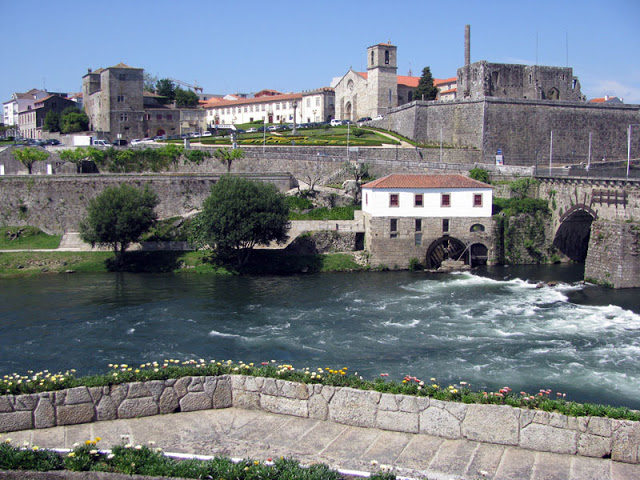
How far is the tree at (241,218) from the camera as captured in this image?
139ft

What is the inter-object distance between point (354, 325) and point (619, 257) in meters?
18.8

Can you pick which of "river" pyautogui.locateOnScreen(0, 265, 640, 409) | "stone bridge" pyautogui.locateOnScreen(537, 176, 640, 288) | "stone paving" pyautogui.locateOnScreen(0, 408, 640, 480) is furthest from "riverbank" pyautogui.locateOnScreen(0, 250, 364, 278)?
"stone paving" pyautogui.locateOnScreen(0, 408, 640, 480)

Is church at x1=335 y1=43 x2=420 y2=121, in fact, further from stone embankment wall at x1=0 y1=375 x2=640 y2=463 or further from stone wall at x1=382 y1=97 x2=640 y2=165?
stone embankment wall at x1=0 y1=375 x2=640 y2=463

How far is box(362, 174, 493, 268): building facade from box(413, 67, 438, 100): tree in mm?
48028

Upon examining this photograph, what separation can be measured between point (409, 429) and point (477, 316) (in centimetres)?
2000

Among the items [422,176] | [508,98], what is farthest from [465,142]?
[422,176]

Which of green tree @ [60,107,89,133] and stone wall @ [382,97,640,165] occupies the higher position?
green tree @ [60,107,89,133]

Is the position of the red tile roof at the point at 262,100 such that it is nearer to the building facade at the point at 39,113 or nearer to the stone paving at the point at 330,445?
the building facade at the point at 39,113

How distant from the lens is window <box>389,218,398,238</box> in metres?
45.1

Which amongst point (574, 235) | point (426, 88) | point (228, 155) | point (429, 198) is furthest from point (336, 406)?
point (426, 88)

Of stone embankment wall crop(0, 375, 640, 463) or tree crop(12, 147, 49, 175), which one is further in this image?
tree crop(12, 147, 49, 175)

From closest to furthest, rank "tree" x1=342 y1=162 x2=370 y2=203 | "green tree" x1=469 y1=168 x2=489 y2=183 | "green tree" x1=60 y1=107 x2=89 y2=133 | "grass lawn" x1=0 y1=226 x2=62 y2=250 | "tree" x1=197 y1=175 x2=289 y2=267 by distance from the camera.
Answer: "tree" x1=197 y1=175 x2=289 y2=267
"grass lawn" x1=0 y1=226 x2=62 y2=250
"green tree" x1=469 y1=168 x2=489 y2=183
"tree" x1=342 y1=162 x2=370 y2=203
"green tree" x1=60 y1=107 x2=89 y2=133

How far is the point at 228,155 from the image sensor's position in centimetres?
5797

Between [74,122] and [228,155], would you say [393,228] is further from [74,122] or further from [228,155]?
[74,122]
